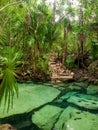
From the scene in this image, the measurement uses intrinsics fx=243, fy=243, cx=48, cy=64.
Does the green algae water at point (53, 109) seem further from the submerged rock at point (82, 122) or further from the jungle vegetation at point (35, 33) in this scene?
the jungle vegetation at point (35, 33)

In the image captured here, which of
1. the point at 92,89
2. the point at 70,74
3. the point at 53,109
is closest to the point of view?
the point at 53,109

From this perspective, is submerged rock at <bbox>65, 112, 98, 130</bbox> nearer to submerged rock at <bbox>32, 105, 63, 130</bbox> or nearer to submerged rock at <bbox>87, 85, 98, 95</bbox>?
submerged rock at <bbox>32, 105, 63, 130</bbox>

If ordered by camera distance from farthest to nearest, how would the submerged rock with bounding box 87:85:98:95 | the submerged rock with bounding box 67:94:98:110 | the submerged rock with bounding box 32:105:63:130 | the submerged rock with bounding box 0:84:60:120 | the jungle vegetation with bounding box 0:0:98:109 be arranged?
the jungle vegetation with bounding box 0:0:98:109 < the submerged rock with bounding box 87:85:98:95 < the submerged rock with bounding box 67:94:98:110 < the submerged rock with bounding box 0:84:60:120 < the submerged rock with bounding box 32:105:63:130

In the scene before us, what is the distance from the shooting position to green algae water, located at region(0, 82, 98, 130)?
457 centimetres

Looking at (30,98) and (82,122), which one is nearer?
(82,122)

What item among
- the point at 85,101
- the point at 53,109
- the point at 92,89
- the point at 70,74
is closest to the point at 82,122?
the point at 53,109

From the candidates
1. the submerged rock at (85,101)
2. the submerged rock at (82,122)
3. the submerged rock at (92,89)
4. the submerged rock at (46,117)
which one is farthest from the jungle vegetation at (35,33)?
the submerged rock at (82,122)

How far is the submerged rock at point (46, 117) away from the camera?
4.52 metres

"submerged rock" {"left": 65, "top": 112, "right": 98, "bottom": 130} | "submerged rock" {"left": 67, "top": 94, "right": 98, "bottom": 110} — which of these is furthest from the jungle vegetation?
"submerged rock" {"left": 65, "top": 112, "right": 98, "bottom": 130}

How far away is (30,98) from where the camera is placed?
6.49 m

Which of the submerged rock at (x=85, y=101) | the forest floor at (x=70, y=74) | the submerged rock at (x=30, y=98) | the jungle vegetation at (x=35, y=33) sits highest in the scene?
the jungle vegetation at (x=35, y=33)

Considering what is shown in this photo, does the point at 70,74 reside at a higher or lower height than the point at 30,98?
higher

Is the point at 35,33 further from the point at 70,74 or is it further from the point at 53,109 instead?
the point at 53,109

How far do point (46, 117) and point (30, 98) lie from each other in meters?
1.57
